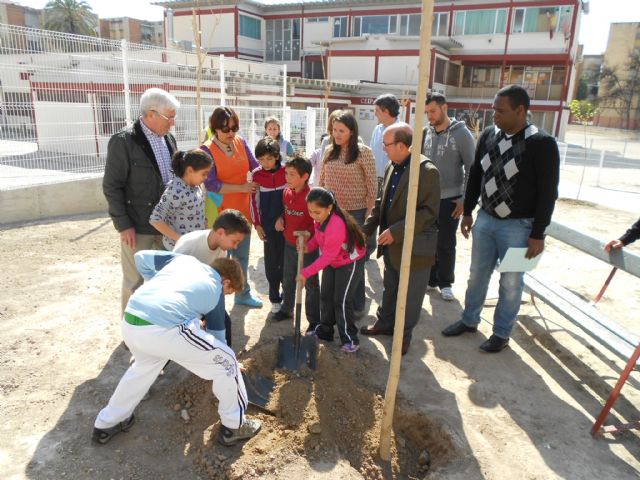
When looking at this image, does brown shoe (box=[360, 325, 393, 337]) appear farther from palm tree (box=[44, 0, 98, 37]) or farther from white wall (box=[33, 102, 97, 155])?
palm tree (box=[44, 0, 98, 37])

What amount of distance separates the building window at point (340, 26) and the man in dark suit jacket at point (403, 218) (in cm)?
3327

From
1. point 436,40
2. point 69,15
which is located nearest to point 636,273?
point 436,40

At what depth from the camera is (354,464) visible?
265cm

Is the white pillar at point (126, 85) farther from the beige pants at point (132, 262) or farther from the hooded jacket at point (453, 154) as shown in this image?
the hooded jacket at point (453, 154)

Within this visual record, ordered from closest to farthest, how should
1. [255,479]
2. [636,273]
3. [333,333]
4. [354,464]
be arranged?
[255,479] → [354,464] → [636,273] → [333,333]

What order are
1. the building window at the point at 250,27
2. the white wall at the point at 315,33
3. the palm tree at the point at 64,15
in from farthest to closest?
the palm tree at the point at 64,15
the building window at the point at 250,27
the white wall at the point at 315,33

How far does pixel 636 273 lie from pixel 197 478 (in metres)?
3.16

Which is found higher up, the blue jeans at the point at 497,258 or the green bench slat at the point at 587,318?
the blue jeans at the point at 497,258

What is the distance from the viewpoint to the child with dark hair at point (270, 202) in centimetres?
397

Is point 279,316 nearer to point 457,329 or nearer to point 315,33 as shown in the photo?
point 457,329

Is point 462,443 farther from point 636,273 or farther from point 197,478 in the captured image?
point 636,273

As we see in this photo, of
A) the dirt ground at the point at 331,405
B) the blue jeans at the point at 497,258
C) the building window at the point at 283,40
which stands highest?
the building window at the point at 283,40

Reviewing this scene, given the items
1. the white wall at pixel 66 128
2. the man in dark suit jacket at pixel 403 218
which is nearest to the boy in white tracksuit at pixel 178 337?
the man in dark suit jacket at pixel 403 218

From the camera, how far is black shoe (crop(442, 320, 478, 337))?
4.17m
